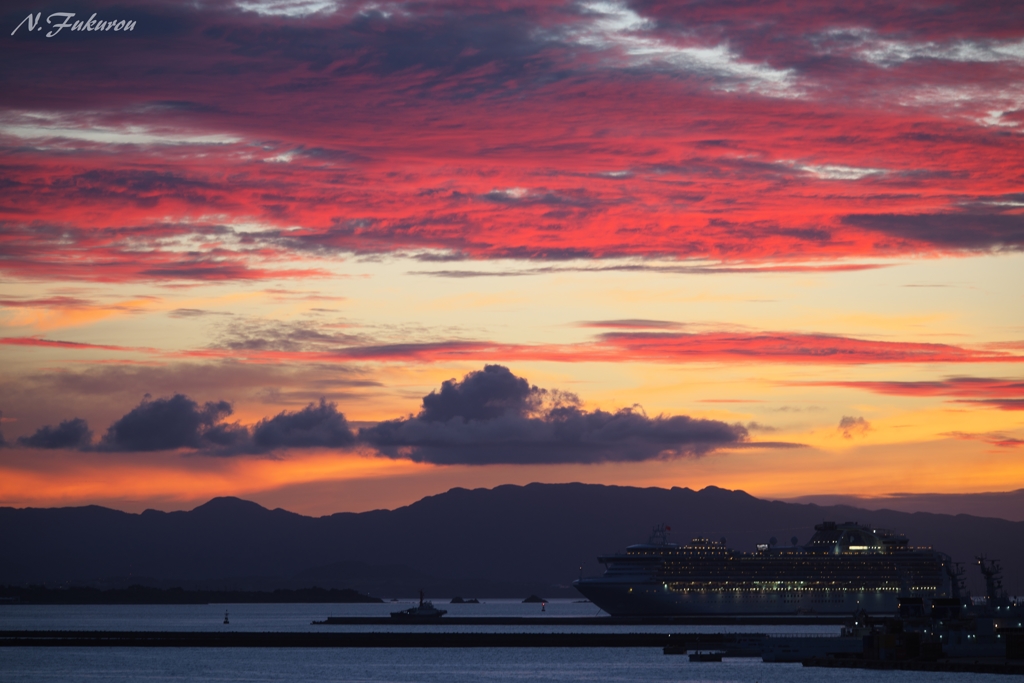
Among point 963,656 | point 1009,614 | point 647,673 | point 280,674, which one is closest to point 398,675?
point 280,674

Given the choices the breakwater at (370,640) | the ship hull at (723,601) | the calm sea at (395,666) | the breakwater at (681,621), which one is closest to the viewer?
the calm sea at (395,666)

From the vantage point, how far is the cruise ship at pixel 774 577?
17575 centimetres

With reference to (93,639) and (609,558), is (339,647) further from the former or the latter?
(609,558)

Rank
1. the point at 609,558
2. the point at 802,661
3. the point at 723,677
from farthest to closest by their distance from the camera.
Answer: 1. the point at 609,558
2. the point at 802,661
3. the point at 723,677

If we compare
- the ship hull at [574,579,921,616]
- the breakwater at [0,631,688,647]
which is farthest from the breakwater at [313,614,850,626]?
the breakwater at [0,631,688,647]

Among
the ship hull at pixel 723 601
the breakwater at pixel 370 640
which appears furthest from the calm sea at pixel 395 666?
the ship hull at pixel 723 601

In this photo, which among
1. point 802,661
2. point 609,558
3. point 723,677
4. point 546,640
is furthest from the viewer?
point 609,558

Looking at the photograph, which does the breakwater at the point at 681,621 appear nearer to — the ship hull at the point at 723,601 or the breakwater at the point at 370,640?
the ship hull at the point at 723,601

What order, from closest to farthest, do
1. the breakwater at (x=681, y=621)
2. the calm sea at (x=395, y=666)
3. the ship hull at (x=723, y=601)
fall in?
the calm sea at (x=395, y=666) < the breakwater at (x=681, y=621) < the ship hull at (x=723, y=601)

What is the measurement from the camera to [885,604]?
187m

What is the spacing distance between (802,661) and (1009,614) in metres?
17.9

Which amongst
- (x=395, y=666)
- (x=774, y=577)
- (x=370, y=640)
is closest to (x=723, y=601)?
(x=774, y=577)

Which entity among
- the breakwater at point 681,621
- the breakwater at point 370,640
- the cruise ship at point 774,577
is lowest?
the breakwater at point 681,621

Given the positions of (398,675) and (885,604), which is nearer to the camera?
(398,675)
